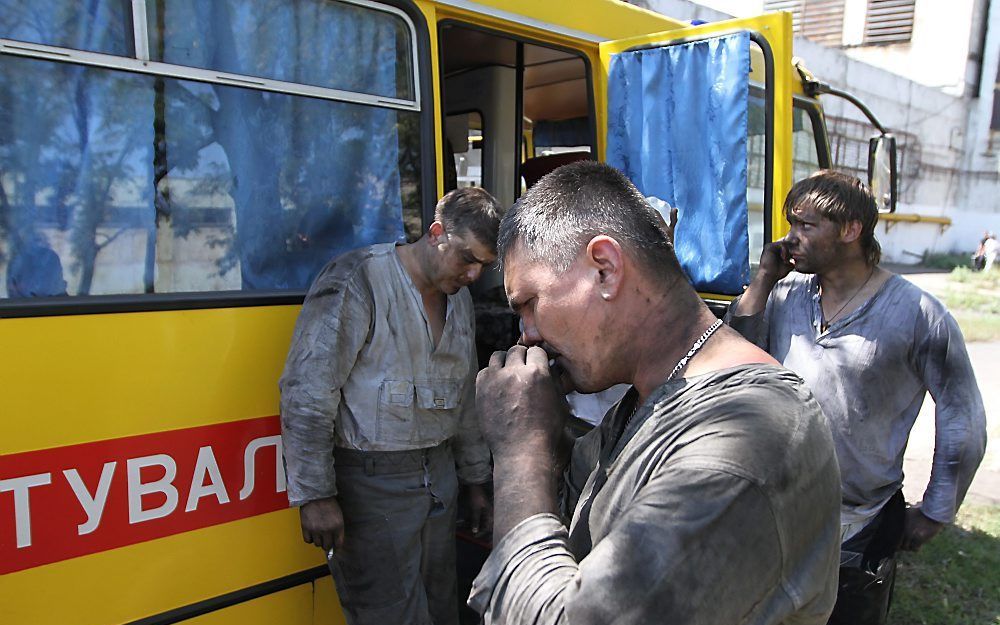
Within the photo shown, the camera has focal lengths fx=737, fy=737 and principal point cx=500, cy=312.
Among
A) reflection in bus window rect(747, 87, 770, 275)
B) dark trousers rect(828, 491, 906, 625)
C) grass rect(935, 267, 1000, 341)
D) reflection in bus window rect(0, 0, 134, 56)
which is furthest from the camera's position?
grass rect(935, 267, 1000, 341)

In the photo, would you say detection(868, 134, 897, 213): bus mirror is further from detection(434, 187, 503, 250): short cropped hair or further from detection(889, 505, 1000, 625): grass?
detection(434, 187, 503, 250): short cropped hair

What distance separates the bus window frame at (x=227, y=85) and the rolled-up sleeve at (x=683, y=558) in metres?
1.59

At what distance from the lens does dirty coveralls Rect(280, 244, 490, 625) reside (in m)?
2.21

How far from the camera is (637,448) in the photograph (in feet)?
3.58

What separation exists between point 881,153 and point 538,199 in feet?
10.7

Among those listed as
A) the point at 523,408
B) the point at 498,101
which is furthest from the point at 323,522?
the point at 498,101

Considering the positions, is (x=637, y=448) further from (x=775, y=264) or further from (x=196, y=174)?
(x=775, y=264)

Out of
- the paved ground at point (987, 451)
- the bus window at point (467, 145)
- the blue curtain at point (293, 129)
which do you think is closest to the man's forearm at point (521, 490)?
the blue curtain at point (293, 129)

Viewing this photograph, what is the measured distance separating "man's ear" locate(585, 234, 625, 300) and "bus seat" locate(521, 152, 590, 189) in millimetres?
3290

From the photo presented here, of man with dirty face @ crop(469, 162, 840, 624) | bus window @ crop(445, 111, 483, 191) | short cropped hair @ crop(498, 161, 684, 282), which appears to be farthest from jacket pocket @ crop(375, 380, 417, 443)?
bus window @ crop(445, 111, 483, 191)

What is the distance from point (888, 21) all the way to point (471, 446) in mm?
25071

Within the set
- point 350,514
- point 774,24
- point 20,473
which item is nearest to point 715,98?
point 774,24

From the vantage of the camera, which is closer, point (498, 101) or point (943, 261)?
point (498, 101)

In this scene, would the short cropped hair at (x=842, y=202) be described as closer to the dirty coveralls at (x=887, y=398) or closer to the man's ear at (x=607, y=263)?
the dirty coveralls at (x=887, y=398)
